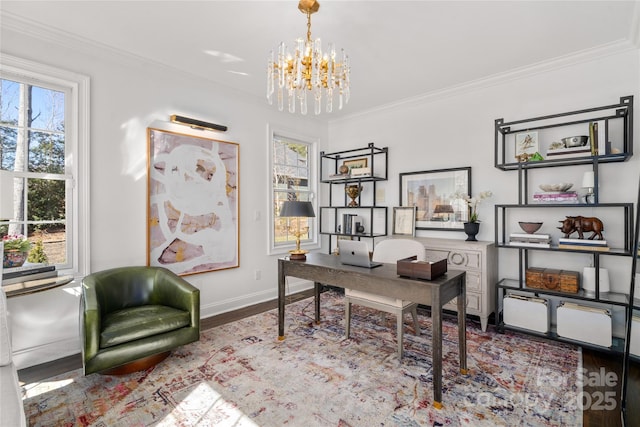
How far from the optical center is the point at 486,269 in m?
3.21

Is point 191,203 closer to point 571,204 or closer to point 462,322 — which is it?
point 462,322

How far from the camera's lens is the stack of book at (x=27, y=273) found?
85.7 inches

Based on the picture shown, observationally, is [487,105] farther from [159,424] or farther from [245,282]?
[159,424]

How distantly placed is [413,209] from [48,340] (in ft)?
13.0

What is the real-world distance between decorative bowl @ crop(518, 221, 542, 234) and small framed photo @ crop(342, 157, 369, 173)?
7.28 feet

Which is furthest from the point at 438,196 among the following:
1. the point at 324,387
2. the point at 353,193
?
the point at 324,387

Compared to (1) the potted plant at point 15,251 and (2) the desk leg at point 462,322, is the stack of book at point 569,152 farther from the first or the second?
(1) the potted plant at point 15,251

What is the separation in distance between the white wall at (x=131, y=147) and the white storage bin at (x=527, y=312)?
288 cm

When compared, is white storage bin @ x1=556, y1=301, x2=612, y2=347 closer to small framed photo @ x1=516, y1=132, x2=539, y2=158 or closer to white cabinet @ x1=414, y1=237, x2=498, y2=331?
white cabinet @ x1=414, y1=237, x2=498, y2=331

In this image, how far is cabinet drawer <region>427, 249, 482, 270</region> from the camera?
3.28 m

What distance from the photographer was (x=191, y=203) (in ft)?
11.4

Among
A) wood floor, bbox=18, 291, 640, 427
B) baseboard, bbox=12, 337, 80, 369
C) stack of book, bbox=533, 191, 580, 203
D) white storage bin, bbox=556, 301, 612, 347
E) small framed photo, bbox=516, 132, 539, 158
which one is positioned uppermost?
small framed photo, bbox=516, 132, 539, 158

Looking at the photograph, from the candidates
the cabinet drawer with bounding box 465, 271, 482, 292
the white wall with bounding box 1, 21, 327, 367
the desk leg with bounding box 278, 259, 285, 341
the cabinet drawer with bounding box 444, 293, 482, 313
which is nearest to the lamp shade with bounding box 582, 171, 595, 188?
the cabinet drawer with bounding box 465, 271, 482, 292

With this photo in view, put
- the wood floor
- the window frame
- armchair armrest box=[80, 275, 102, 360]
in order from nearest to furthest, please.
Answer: the wood floor → armchair armrest box=[80, 275, 102, 360] → the window frame
